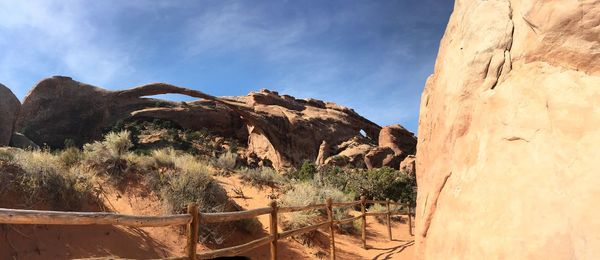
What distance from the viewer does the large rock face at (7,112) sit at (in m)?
23.3

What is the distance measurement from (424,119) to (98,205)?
7.25 metres

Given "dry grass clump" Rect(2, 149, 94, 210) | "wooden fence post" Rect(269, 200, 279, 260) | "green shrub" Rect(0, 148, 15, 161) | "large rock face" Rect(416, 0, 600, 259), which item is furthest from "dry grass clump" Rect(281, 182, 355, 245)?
"large rock face" Rect(416, 0, 600, 259)

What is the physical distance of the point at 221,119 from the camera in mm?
40062

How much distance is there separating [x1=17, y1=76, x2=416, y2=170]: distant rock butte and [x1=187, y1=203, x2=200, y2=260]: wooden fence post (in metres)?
28.3

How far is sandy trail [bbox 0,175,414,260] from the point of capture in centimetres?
688

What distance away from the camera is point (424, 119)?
17.5 feet

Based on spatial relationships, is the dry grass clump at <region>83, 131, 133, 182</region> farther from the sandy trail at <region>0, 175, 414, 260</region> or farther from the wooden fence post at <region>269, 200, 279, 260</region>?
the wooden fence post at <region>269, 200, 279, 260</region>

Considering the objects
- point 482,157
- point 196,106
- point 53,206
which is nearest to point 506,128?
point 482,157

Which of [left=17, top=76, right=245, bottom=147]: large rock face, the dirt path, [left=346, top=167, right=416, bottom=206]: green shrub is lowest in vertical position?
the dirt path

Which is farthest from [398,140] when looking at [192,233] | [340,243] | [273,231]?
[192,233]

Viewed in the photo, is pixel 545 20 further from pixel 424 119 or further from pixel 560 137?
pixel 424 119

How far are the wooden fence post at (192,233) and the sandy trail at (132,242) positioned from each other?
354cm

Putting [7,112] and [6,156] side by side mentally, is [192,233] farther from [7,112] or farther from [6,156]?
[7,112]

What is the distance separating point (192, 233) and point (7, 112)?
981 inches
